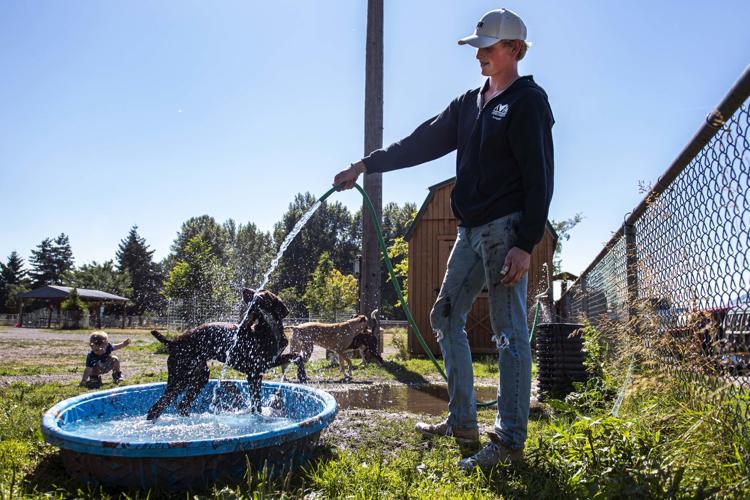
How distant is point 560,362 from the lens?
4.88 m

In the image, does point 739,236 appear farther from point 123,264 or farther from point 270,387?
point 123,264

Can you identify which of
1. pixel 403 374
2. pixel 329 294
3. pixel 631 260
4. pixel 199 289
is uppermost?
pixel 329 294

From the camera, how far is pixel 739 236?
7.24ft

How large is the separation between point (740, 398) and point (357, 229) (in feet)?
232

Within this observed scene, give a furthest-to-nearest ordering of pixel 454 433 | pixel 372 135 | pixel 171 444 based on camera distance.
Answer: pixel 372 135
pixel 454 433
pixel 171 444

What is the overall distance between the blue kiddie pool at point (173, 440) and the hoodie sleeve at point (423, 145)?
1.58 meters

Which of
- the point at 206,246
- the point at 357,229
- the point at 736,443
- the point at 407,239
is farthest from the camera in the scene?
the point at 357,229

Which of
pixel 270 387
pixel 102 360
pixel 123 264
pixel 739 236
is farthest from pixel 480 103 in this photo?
Result: pixel 123 264

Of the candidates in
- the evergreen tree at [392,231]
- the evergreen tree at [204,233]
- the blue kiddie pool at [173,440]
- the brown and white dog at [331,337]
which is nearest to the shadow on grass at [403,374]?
the brown and white dog at [331,337]

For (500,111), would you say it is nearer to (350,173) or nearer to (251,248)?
(350,173)

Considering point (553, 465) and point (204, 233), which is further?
point (204, 233)

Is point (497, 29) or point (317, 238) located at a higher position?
point (317, 238)

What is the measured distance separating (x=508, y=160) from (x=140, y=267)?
77133 millimetres

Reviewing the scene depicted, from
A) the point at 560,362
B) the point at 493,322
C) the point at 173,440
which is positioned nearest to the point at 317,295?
the point at 560,362
